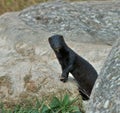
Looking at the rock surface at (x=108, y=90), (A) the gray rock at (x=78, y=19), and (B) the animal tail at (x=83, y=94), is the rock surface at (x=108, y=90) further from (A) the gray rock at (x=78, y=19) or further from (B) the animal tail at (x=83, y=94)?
(A) the gray rock at (x=78, y=19)

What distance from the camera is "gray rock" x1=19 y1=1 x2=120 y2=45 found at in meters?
14.9

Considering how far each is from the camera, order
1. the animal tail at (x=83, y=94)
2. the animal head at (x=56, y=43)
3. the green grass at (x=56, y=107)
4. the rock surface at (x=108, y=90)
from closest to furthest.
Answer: the rock surface at (x=108, y=90)
the green grass at (x=56, y=107)
the animal tail at (x=83, y=94)
the animal head at (x=56, y=43)

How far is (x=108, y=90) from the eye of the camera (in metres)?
7.96

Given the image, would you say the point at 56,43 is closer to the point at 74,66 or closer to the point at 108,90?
the point at 74,66

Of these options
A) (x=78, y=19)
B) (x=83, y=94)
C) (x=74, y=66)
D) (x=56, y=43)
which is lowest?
(x=78, y=19)

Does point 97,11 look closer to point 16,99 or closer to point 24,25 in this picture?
point 24,25

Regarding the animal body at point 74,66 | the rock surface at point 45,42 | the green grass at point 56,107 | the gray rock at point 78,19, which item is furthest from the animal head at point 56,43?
the gray rock at point 78,19

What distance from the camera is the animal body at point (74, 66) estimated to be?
35.3 ft

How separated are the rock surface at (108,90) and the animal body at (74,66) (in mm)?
2370

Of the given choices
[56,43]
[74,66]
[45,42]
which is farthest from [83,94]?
[45,42]

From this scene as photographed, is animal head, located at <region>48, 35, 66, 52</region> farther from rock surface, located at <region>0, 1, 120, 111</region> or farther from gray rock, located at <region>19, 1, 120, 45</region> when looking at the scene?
gray rock, located at <region>19, 1, 120, 45</region>

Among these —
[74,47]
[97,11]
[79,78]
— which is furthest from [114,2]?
[79,78]

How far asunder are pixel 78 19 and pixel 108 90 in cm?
790

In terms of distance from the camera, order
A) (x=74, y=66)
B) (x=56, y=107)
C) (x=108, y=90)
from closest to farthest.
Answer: (x=108, y=90) < (x=56, y=107) < (x=74, y=66)
